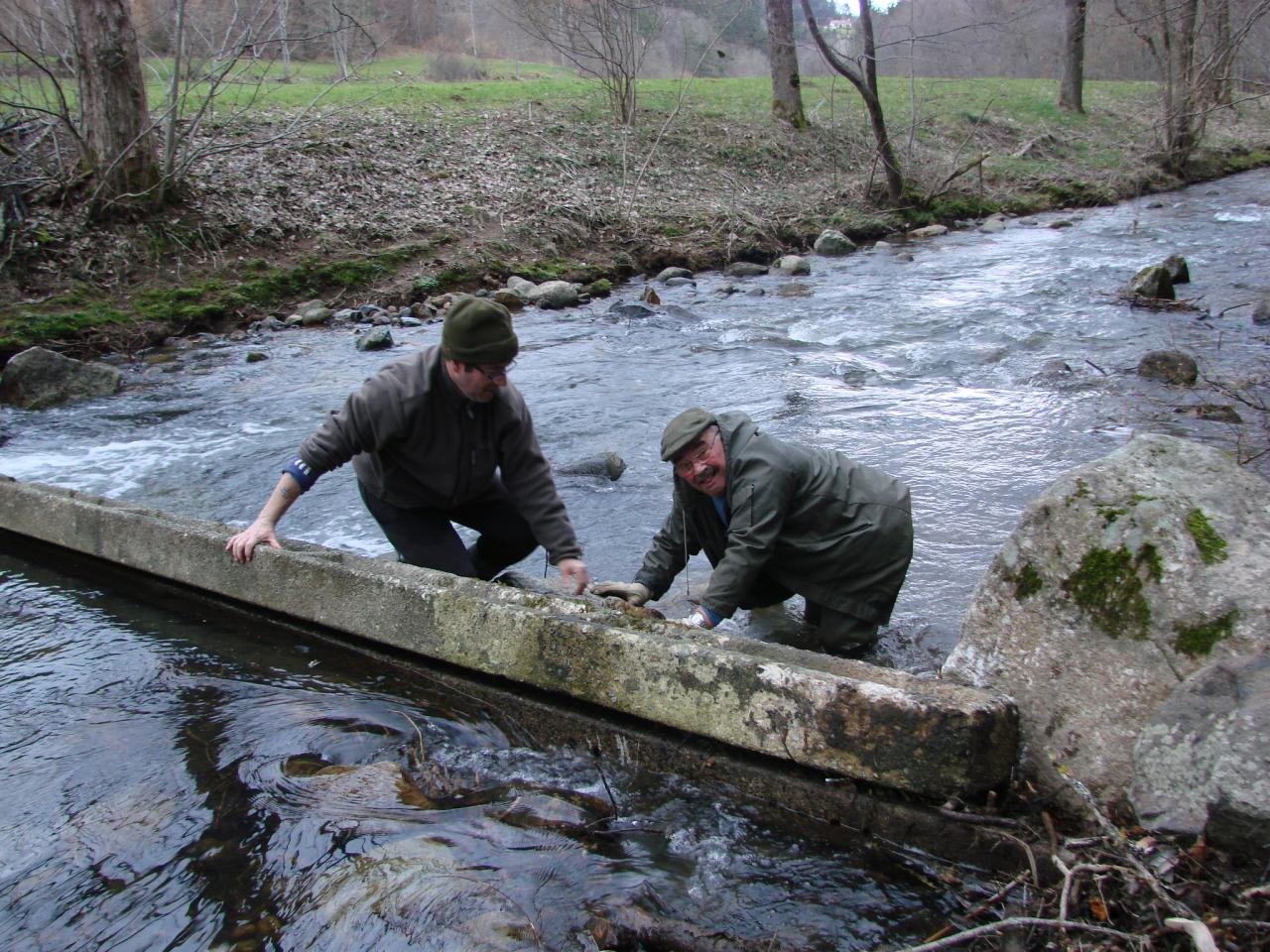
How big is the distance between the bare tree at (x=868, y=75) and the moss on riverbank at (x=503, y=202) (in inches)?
20.4

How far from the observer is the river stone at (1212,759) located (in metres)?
2.43

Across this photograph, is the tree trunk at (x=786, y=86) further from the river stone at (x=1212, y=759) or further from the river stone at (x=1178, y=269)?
the river stone at (x=1212, y=759)

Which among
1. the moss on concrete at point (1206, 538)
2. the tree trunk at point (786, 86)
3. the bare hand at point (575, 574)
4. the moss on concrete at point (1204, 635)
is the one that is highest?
the tree trunk at point (786, 86)

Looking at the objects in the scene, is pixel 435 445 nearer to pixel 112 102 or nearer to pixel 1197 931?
pixel 1197 931

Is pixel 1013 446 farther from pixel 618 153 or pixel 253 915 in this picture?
pixel 618 153

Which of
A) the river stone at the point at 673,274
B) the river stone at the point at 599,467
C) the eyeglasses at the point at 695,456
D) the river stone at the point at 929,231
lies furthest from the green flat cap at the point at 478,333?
the river stone at the point at 929,231

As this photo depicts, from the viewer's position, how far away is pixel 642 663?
11.1ft

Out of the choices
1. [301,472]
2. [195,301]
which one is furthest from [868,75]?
[301,472]

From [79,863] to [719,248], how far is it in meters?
15.2

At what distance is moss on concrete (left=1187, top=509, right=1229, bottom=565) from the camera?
9.53 feet

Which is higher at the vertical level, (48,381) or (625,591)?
(48,381)

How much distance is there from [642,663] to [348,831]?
3.77ft

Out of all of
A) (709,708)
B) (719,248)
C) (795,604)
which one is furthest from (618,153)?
(709,708)

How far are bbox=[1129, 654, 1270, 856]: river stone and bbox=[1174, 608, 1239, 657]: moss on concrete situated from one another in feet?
0.33
